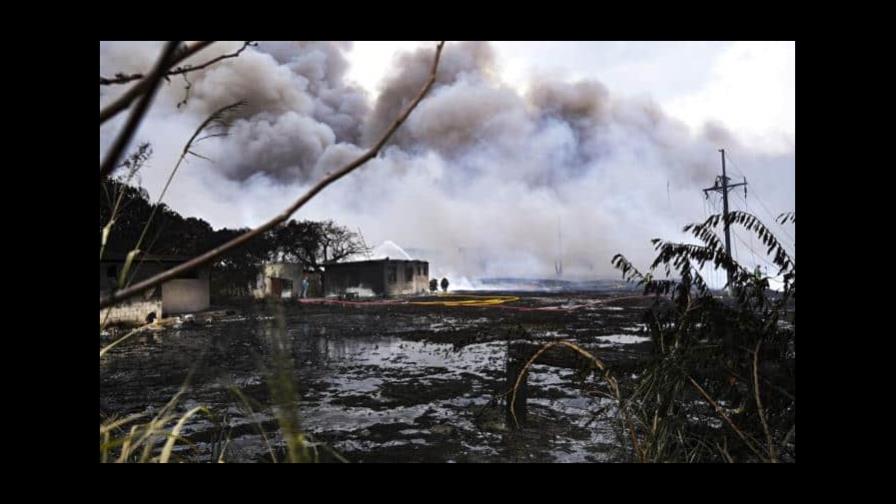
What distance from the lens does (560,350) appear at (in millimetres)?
7176

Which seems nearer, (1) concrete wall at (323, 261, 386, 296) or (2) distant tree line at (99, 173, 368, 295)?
(2) distant tree line at (99, 173, 368, 295)

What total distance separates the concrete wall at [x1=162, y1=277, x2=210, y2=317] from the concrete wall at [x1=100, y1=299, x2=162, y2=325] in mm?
515

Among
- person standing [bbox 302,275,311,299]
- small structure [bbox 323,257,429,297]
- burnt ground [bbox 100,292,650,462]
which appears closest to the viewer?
burnt ground [bbox 100,292,650,462]

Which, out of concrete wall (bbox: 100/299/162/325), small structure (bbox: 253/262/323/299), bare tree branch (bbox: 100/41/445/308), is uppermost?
bare tree branch (bbox: 100/41/445/308)

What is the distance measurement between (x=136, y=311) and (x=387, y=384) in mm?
7511

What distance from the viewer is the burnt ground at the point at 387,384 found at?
3.42m

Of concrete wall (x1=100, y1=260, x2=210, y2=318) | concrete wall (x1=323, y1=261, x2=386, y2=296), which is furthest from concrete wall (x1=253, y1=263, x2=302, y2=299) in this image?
concrete wall (x1=100, y1=260, x2=210, y2=318)

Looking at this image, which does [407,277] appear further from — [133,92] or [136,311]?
[133,92]

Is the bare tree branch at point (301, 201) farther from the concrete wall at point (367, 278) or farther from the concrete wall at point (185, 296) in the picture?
the concrete wall at point (367, 278)

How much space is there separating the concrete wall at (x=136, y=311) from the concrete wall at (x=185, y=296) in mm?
515

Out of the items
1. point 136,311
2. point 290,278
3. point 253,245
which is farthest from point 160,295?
point 290,278

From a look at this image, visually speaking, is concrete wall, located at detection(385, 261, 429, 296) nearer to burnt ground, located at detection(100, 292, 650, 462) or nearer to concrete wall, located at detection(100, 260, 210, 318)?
burnt ground, located at detection(100, 292, 650, 462)

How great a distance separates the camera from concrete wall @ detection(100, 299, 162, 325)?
952cm
